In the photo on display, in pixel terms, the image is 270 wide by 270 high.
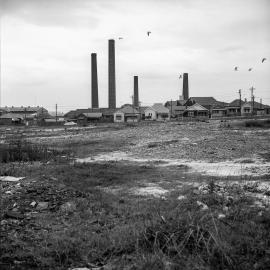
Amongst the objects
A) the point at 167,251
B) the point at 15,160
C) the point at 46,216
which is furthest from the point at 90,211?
the point at 15,160

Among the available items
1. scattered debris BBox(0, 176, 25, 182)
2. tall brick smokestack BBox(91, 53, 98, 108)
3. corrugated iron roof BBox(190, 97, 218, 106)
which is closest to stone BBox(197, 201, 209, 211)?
scattered debris BBox(0, 176, 25, 182)

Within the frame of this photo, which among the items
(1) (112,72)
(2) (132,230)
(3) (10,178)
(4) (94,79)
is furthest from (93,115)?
(2) (132,230)

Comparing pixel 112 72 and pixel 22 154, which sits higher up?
pixel 112 72

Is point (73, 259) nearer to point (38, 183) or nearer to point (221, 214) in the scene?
point (221, 214)

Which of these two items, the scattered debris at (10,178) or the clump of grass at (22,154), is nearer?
the scattered debris at (10,178)

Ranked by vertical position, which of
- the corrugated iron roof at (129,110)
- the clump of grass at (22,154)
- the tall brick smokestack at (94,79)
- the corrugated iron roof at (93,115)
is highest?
the tall brick smokestack at (94,79)

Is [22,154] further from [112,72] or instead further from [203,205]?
[112,72]

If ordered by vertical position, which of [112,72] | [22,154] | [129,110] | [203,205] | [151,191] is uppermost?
[112,72]

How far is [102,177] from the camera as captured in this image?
1042cm

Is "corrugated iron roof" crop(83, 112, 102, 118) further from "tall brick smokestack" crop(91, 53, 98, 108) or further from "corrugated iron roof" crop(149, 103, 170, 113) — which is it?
"corrugated iron roof" crop(149, 103, 170, 113)

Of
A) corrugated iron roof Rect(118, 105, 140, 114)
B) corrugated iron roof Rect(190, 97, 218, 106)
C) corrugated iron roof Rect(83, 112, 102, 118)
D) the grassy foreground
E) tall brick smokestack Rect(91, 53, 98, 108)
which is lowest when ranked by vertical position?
the grassy foreground

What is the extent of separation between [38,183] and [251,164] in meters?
7.40

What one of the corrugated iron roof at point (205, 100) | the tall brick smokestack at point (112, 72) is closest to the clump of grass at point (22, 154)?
the tall brick smokestack at point (112, 72)

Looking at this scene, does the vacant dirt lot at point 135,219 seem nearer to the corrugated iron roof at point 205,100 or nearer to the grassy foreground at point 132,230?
the grassy foreground at point 132,230
